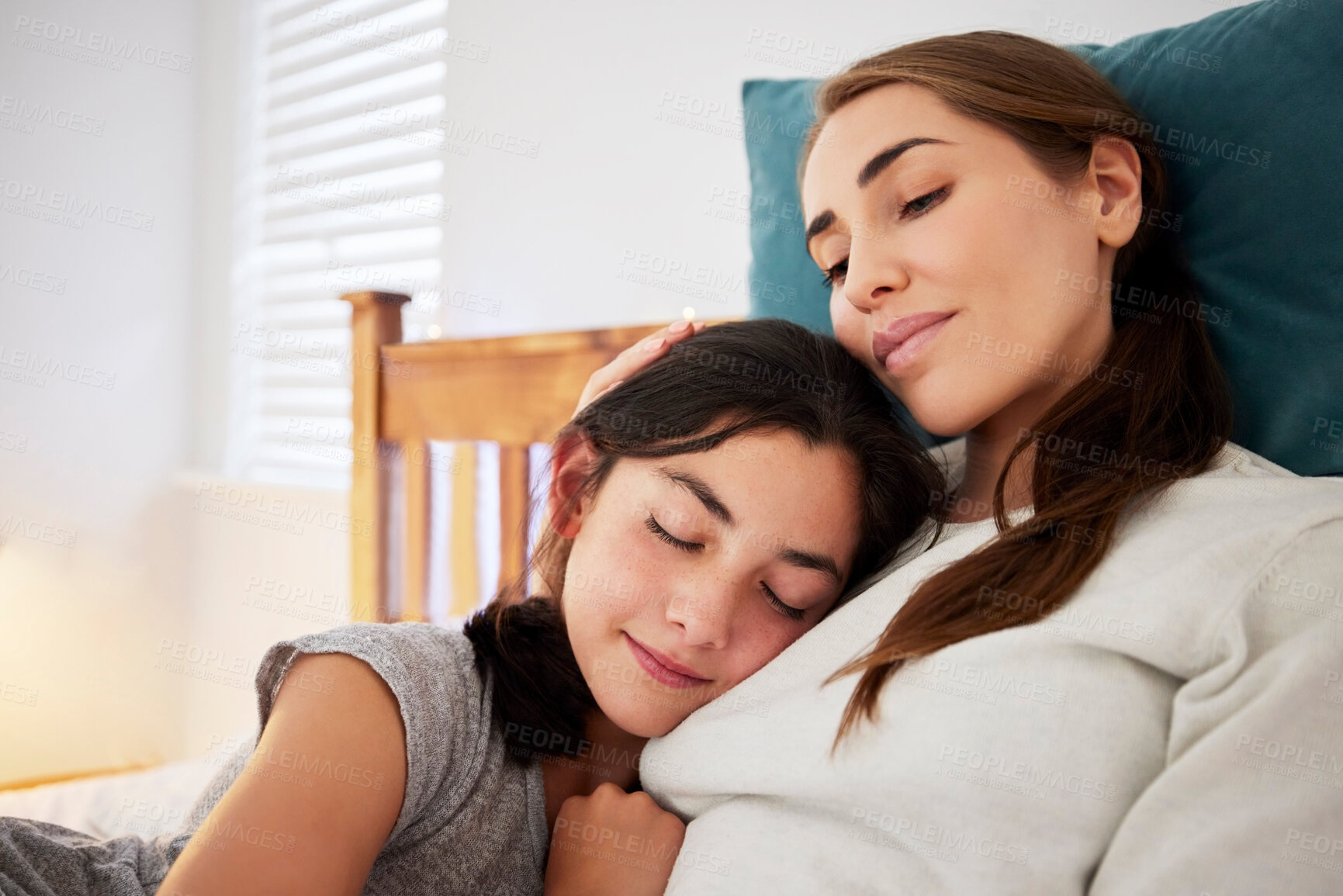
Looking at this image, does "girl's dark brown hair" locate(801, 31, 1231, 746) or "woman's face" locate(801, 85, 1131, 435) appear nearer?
"girl's dark brown hair" locate(801, 31, 1231, 746)

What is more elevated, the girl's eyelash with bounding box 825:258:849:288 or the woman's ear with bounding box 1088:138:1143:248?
the woman's ear with bounding box 1088:138:1143:248

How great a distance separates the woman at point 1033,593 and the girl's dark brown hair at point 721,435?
0.17 feet

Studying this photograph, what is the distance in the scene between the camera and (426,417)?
1.99m

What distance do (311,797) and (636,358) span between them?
0.55m

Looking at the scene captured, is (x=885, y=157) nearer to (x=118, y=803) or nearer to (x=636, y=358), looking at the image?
(x=636, y=358)

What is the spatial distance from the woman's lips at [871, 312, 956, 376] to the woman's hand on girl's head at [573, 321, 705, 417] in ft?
0.69

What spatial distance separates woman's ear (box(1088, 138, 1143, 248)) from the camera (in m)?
0.91

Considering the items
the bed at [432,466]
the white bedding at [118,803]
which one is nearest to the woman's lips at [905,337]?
the bed at [432,466]

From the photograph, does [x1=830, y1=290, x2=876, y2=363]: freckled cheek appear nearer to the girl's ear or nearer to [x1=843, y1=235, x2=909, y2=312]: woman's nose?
[x1=843, y1=235, x2=909, y2=312]: woman's nose

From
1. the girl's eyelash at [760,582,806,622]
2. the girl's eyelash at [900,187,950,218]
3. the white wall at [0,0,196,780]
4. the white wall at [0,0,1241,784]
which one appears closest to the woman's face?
the girl's eyelash at [900,187,950,218]

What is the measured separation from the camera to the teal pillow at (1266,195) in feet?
2.77

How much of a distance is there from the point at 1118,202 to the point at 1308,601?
0.46m

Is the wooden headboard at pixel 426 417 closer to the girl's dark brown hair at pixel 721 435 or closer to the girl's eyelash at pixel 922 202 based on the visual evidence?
the girl's dark brown hair at pixel 721 435

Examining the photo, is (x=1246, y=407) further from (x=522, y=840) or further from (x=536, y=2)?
(x=536, y=2)
